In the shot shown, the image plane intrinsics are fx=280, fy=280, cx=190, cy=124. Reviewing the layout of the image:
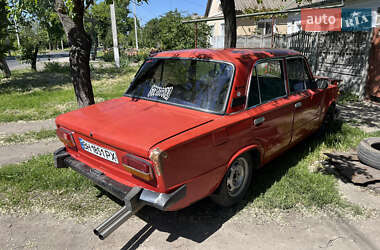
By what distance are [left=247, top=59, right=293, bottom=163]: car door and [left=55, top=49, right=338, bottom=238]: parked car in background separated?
1cm

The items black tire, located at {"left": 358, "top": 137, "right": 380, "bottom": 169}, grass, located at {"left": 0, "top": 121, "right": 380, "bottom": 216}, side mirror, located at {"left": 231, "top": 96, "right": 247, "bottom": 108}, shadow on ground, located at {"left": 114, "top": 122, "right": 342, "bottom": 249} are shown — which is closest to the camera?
shadow on ground, located at {"left": 114, "top": 122, "right": 342, "bottom": 249}

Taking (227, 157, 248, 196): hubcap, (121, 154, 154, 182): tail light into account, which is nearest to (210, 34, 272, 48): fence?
(227, 157, 248, 196): hubcap

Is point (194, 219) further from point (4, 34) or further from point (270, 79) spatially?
point (4, 34)

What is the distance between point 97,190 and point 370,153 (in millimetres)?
3880

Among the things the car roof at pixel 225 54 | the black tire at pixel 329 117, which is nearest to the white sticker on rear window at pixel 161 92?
the car roof at pixel 225 54

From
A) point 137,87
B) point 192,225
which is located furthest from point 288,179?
point 137,87

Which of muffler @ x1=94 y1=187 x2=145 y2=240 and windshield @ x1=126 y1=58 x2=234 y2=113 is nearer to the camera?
muffler @ x1=94 y1=187 x2=145 y2=240

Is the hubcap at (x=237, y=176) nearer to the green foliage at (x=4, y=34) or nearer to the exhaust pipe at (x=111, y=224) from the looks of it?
the exhaust pipe at (x=111, y=224)

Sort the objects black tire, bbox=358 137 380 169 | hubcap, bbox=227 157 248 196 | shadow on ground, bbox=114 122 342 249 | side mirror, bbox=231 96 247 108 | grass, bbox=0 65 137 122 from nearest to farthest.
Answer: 1. shadow on ground, bbox=114 122 342 249
2. side mirror, bbox=231 96 247 108
3. hubcap, bbox=227 157 248 196
4. black tire, bbox=358 137 380 169
5. grass, bbox=0 65 137 122

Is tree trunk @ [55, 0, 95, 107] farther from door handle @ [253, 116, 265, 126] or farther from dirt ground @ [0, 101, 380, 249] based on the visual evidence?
door handle @ [253, 116, 265, 126]

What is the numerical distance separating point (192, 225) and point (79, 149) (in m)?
1.55

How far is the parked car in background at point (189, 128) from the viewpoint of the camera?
248cm

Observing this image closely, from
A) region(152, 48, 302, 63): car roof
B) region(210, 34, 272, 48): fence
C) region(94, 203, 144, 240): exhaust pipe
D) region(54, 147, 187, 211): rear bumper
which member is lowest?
region(94, 203, 144, 240): exhaust pipe

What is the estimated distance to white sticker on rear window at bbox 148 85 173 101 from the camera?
3.49 metres
